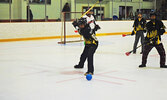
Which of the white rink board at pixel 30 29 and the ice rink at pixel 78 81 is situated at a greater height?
the white rink board at pixel 30 29

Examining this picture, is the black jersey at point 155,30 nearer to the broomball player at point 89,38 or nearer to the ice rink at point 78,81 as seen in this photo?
the ice rink at point 78,81

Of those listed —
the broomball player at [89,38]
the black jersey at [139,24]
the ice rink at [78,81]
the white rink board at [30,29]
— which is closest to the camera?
the ice rink at [78,81]

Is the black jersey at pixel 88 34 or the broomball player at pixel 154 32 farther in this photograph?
the broomball player at pixel 154 32

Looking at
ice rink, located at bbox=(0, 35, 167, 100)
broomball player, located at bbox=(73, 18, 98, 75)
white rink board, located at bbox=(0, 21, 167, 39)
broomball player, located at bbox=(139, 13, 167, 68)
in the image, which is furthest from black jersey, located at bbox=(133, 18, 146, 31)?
white rink board, located at bbox=(0, 21, 167, 39)

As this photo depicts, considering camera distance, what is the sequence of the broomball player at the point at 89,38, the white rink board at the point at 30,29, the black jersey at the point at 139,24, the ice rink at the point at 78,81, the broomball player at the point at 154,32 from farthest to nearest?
the white rink board at the point at 30,29, the black jersey at the point at 139,24, the broomball player at the point at 154,32, the broomball player at the point at 89,38, the ice rink at the point at 78,81

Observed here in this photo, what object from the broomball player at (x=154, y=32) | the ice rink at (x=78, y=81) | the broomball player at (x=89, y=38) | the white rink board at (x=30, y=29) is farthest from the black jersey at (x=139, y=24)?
the white rink board at (x=30, y=29)

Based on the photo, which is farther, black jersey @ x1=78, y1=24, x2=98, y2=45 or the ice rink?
black jersey @ x1=78, y1=24, x2=98, y2=45

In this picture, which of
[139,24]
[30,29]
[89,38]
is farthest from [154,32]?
[30,29]

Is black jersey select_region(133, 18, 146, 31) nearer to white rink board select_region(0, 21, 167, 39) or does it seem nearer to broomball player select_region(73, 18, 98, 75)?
broomball player select_region(73, 18, 98, 75)

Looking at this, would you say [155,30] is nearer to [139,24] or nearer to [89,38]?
[89,38]

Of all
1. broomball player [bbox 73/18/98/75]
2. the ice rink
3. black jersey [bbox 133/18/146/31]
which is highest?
black jersey [bbox 133/18/146/31]

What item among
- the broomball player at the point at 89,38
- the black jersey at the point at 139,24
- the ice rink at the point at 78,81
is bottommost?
the ice rink at the point at 78,81

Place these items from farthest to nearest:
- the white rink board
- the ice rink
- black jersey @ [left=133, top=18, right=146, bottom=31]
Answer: the white rink board → black jersey @ [left=133, top=18, right=146, bottom=31] → the ice rink

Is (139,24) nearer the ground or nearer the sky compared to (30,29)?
nearer the sky
